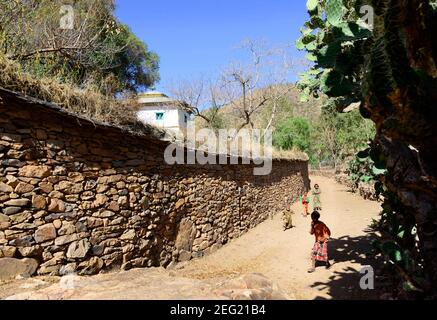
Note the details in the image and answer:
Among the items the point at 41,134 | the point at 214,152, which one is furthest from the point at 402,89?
the point at 214,152

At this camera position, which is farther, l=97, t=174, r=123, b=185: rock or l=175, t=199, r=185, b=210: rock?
l=175, t=199, r=185, b=210: rock

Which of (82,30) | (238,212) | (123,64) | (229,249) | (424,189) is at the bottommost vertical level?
(229,249)

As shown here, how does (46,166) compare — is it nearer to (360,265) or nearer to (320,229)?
(320,229)

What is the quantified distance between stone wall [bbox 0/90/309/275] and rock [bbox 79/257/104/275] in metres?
0.02

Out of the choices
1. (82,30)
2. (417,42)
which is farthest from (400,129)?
(82,30)

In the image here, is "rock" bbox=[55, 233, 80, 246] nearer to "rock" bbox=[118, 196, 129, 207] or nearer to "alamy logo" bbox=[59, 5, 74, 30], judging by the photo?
"rock" bbox=[118, 196, 129, 207]

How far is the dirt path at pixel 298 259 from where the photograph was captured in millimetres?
5497

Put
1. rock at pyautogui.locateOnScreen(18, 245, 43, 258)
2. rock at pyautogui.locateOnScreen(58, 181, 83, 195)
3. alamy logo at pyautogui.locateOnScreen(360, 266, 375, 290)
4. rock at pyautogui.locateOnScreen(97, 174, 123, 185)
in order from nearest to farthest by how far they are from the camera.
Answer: rock at pyautogui.locateOnScreen(18, 245, 43, 258)
rock at pyautogui.locateOnScreen(58, 181, 83, 195)
alamy logo at pyautogui.locateOnScreen(360, 266, 375, 290)
rock at pyautogui.locateOnScreen(97, 174, 123, 185)

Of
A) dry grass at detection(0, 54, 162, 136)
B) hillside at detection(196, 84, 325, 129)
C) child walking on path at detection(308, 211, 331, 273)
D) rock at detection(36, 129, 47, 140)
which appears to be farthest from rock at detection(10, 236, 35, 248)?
hillside at detection(196, 84, 325, 129)

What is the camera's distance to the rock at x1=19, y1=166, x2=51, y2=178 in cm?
450

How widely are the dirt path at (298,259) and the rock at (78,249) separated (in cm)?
238

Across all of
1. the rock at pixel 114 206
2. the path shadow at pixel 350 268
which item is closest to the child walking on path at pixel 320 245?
the path shadow at pixel 350 268

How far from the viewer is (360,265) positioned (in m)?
6.27
